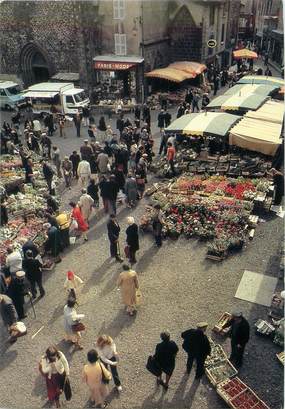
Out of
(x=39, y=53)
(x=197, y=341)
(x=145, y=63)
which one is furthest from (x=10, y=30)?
(x=197, y=341)

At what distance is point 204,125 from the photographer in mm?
15773

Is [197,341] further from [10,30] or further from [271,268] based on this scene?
[10,30]

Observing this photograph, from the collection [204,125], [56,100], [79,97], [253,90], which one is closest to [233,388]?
[204,125]

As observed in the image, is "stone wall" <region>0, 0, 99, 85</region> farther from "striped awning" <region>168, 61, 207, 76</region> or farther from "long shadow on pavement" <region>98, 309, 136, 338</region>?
"long shadow on pavement" <region>98, 309, 136, 338</region>

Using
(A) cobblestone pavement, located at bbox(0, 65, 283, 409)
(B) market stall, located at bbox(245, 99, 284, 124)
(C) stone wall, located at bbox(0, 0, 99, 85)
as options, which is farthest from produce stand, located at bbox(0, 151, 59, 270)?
(C) stone wall, located at bbox(0, 0, 99, 85)

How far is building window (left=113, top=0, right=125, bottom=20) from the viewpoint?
26484mm

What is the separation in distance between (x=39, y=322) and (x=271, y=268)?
20.4ft

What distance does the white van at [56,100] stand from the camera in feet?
79.4

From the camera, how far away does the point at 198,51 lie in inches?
1258

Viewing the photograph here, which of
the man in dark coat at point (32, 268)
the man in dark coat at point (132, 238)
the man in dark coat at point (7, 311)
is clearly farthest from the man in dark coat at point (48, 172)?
the man in dark coat at point (7, 311)

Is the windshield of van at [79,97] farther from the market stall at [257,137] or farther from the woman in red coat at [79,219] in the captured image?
the woman in red coat at [79,219]

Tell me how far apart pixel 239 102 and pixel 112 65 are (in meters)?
12.1

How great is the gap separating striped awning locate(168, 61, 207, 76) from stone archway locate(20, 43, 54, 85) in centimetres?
950

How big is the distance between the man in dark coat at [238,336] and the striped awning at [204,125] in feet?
30.6
